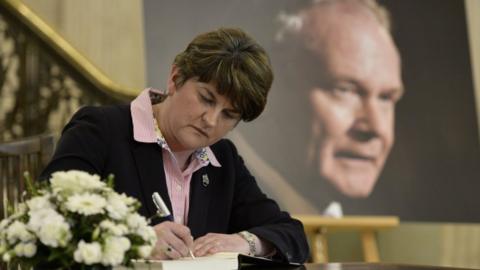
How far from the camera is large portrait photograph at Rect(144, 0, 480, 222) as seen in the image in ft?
16.8

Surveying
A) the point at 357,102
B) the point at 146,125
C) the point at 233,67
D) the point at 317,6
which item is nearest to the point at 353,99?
the point at 357,102

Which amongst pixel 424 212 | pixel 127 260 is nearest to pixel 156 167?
pixel 127 260

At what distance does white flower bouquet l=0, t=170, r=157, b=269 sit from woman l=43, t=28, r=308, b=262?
661 mm

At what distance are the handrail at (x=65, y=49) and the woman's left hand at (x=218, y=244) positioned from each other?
213 cm

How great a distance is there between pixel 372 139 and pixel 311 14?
3.23ft

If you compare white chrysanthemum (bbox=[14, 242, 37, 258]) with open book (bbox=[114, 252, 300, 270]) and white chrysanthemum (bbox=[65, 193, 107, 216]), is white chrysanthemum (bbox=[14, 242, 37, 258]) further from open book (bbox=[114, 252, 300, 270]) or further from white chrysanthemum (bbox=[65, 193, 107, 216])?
open book (bbox=[114, 252, 300, 270])

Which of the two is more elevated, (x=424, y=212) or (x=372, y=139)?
(x=372, y=139)

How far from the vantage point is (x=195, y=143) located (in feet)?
6.55

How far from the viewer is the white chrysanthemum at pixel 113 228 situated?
110cm

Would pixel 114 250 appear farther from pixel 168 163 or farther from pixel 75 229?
pixel 168 163

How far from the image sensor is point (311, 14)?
5.44 meters

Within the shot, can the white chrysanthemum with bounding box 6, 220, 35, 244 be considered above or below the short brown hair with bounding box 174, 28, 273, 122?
below

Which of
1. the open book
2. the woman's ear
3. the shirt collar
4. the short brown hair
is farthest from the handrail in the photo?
the open book

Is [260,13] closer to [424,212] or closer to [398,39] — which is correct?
[398,39]
